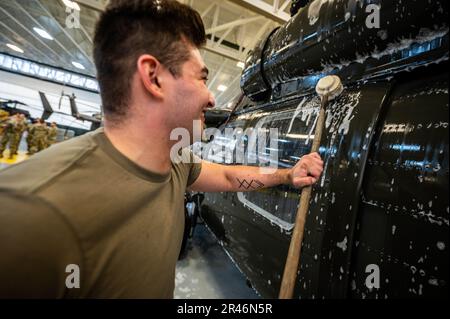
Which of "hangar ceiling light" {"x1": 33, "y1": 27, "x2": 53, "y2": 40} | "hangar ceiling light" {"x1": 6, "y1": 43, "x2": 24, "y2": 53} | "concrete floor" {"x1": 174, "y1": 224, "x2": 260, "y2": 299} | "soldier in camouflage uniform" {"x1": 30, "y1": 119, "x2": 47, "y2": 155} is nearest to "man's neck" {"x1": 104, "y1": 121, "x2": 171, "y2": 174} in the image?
"concrete floor" {"x1": 174, "y1": 224, "x2": 260, "y2": 299}

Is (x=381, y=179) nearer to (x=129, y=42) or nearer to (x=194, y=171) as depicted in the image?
(x=194, y=171)

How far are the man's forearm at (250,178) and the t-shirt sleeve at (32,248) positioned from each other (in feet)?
2.68

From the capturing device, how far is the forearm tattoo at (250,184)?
1.23 m

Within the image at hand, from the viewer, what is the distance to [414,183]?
69 cm

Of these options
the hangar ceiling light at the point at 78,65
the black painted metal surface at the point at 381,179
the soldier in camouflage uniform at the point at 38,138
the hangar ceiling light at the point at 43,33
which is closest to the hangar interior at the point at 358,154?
the black painted metal surface at the point at 381,179

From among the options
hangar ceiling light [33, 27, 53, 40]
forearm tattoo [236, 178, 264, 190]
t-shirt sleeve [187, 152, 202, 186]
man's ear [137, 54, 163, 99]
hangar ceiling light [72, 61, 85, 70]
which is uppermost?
hangar ceiling light [72, 61, 85, 70]

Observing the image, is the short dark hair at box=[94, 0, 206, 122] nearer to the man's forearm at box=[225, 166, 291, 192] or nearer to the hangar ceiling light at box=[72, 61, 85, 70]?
the man's forearm at box=[225, 166, 291, 192]

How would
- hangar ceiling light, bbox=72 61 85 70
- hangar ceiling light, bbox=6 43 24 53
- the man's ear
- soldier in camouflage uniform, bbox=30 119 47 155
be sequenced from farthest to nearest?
1. hangar ceiling light, bbox=72 61 85 70
2. hangar ceiling light, bbox=6 43 24 53
3. soldier in camouflage uniform, bbox=30 119 47 155
4. the man's ear

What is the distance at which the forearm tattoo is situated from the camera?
123cm

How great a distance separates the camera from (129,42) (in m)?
0.79

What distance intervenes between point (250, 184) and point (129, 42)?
0.83m

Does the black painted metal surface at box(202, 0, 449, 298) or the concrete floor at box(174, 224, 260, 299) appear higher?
the black painted metal surface at box(202, 0, 449, 298)

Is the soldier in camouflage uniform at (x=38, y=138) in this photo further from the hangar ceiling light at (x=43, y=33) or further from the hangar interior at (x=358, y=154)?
the hangar ceiling light at (x=43, y=33)

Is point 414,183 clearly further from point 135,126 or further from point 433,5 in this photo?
point 135,126
